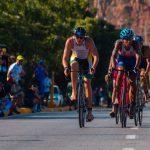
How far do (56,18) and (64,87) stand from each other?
225 inches

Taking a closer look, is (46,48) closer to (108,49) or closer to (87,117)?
(108,49)

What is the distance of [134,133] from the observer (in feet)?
51.4

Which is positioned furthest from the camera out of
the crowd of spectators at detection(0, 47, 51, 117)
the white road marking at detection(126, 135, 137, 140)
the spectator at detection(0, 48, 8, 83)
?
the crowd of spectators at detection(0, 47, 51, 117)

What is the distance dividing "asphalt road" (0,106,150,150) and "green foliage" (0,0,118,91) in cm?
2170

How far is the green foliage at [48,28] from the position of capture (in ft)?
139

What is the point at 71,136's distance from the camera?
1514 centimetres

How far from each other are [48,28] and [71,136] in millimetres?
37084

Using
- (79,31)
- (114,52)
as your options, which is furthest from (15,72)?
(114,52)

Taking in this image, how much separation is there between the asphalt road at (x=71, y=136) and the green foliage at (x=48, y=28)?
2170cm

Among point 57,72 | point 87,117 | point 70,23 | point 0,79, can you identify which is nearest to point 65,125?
point 87,117

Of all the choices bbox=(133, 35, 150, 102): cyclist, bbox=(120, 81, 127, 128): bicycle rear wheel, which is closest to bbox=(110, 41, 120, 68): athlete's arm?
bbox=(120, 81, 127, 128): bicycle rear wheel

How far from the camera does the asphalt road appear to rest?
1322 centimetres

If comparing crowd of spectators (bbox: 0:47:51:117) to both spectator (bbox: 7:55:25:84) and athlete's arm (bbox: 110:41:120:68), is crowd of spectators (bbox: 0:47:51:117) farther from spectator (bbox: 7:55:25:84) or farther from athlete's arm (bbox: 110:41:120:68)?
athlete's arm (bbox: 110:41:120:68)

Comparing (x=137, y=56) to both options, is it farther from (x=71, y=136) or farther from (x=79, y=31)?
(x=71, y=136)
